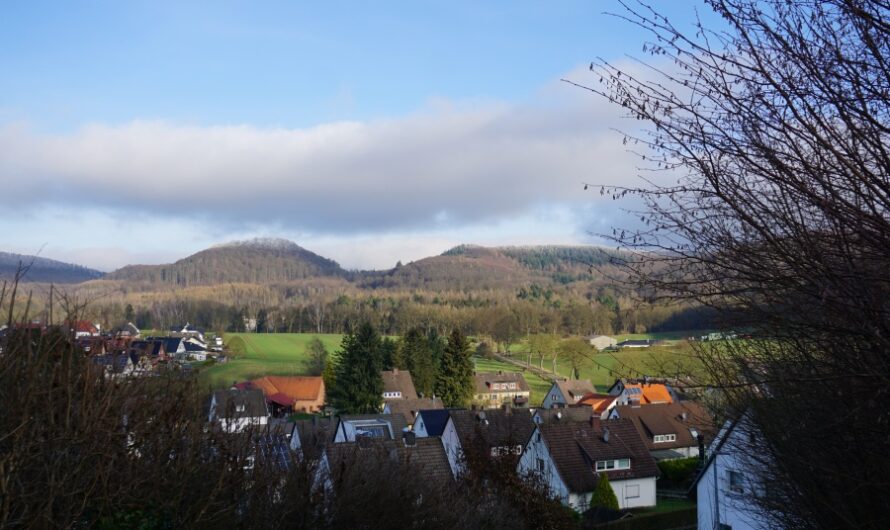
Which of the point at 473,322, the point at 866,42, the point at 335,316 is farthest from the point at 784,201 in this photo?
the point at 335,316

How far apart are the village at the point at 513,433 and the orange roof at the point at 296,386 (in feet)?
0.30

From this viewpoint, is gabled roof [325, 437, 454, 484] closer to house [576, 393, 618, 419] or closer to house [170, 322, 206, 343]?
house [170, 322, 206, 343]

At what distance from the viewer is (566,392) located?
6003 centimetres

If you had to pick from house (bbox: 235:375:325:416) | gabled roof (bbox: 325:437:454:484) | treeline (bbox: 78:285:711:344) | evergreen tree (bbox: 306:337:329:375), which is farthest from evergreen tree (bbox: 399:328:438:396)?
gabled roof (bbox: 325:437:454:484)

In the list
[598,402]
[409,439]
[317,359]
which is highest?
[409,439]

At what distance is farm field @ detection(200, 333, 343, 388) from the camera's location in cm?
6334

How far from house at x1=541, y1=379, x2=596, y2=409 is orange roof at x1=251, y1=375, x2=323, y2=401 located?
59.4 feet

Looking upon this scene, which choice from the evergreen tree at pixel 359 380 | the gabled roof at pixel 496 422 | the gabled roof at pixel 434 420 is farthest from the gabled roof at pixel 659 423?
the evergreen tree at pixel 359 380

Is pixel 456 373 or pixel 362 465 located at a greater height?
pixel 362 465

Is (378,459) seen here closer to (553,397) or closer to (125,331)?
(125,331)

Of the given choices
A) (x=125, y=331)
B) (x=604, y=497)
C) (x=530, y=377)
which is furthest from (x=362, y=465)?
(x=530, y=377)

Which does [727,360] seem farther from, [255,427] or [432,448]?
[432,448]

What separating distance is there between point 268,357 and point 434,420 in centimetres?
4119

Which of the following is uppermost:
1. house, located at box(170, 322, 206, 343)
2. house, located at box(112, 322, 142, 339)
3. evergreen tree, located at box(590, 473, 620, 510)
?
house, located at box(112, 322, 142, 339)
